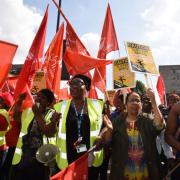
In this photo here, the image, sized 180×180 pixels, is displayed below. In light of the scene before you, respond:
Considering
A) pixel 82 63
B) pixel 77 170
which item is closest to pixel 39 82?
pixel 82 63

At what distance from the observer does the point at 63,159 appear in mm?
3812

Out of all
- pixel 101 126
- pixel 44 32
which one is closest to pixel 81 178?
pixel 101 126

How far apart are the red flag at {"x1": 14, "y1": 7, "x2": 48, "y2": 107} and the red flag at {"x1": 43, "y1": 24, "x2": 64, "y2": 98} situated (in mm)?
513

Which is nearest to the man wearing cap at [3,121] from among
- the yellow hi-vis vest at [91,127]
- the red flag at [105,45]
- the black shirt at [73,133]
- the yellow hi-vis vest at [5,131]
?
the yellow hi-vis vest at [5,131]

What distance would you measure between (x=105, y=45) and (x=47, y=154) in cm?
486

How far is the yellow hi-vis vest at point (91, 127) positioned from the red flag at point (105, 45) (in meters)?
2.98

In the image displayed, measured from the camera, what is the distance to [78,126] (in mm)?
3867

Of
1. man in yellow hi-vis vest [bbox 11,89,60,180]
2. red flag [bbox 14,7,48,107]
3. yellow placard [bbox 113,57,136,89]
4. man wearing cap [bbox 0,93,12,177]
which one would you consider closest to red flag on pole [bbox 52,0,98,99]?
red flag [bbox 14,7,48,107]

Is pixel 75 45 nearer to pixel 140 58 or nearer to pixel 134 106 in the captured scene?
pixel 140 58

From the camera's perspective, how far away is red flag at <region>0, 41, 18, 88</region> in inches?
225

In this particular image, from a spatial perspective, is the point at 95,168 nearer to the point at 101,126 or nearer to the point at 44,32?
the point at 101,126

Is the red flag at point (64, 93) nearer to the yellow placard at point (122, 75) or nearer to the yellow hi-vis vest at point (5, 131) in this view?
the yellow placard at point (122, 75)

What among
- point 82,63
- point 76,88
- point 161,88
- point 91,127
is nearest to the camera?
point 91,127

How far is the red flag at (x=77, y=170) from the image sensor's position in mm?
3405
